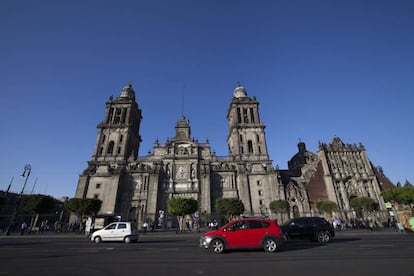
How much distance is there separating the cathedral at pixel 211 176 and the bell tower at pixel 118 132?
0.74ft

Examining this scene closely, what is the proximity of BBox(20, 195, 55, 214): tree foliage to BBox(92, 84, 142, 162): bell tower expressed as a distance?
14.8 metres

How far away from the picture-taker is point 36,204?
30.9m

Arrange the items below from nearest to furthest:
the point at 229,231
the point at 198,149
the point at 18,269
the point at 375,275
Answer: the point at 375,275
the point at 18,269
the point at 229,231
the point at 198,149

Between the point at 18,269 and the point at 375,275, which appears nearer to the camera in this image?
the point at 375,275

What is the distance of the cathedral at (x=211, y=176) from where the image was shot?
41.2 m

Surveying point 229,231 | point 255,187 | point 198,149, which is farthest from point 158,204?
point 229,231

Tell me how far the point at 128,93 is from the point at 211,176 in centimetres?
3411

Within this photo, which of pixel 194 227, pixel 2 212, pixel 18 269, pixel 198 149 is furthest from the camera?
pixel 2 212

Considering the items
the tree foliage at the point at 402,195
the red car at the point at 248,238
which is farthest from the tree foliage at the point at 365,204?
the red car at the point at 248,238

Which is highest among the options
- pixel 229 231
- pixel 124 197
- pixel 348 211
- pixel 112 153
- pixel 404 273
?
pixel 112 153

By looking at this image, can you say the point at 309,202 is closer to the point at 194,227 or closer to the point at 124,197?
the point at 194,227

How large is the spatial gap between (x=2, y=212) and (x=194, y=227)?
58947 mm

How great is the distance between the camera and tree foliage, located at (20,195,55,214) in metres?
31.0

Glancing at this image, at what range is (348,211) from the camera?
41.1 meters
